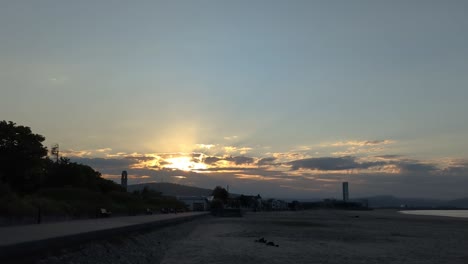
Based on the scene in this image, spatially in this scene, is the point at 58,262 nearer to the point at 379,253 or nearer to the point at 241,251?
the point at 241,251

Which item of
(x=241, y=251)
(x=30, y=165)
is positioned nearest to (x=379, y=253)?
(x=241, y=251)

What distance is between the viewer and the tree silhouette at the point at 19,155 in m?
51.8

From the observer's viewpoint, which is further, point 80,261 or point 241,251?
point 241,251

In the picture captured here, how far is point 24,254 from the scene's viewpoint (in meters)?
13.4

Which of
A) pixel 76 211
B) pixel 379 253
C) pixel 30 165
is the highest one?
pixel 30 165

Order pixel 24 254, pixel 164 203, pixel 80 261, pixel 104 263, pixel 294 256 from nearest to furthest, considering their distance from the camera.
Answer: pixel 24 254 < pixel 80 261 < pixel 104 263 < pixel 294 256 < pixel 164 203

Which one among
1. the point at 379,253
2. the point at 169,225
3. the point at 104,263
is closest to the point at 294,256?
the point at 379,253

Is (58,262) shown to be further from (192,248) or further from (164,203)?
(164,203)

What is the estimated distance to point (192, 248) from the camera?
30.0 meters

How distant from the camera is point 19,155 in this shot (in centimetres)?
5238

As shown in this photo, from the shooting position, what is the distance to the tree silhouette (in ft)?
170

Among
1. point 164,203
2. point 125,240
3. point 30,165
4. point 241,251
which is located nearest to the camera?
point 125,240

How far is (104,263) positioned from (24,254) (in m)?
4.72

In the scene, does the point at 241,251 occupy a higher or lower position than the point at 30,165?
lower
